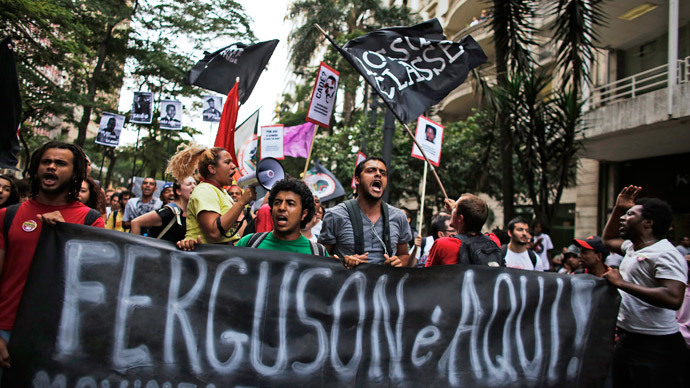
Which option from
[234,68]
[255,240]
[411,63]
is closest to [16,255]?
[255,240]

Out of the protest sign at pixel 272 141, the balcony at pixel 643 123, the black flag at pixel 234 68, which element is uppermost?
the balcony at pixel 643 123

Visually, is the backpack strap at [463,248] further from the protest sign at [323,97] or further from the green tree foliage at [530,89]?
the green tree foliage at [530,89]

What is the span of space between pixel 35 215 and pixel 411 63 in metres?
3.66

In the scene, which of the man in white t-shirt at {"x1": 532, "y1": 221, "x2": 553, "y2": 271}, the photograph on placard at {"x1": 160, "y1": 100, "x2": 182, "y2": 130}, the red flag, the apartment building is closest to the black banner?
the red flag

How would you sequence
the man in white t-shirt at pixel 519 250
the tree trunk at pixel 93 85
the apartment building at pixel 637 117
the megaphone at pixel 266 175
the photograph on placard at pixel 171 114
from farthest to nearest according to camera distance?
the tree trunk at pixel 93 85, the photograph on placard at pixel 171 114, the apartment building at pixel 637 117, the man in white t-shirt at pixel 519 250, the megaphone at pixel 266 175

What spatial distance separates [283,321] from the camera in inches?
120

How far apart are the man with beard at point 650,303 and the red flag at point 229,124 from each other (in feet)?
12.1

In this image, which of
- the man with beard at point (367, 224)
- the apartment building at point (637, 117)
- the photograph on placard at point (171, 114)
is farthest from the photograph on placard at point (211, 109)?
the man with beard at point (367, 224)

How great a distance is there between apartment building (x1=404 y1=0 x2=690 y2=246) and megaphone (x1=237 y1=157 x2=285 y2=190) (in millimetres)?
5582

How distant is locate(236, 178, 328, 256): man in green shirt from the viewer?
319 cm

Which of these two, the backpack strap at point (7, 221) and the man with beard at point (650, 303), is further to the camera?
the man with beard at point (650, 303)

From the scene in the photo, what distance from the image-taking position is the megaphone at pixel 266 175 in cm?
516

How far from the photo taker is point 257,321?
3.01 m

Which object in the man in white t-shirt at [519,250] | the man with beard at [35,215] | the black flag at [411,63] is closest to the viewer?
the man with beard at [35,215]
